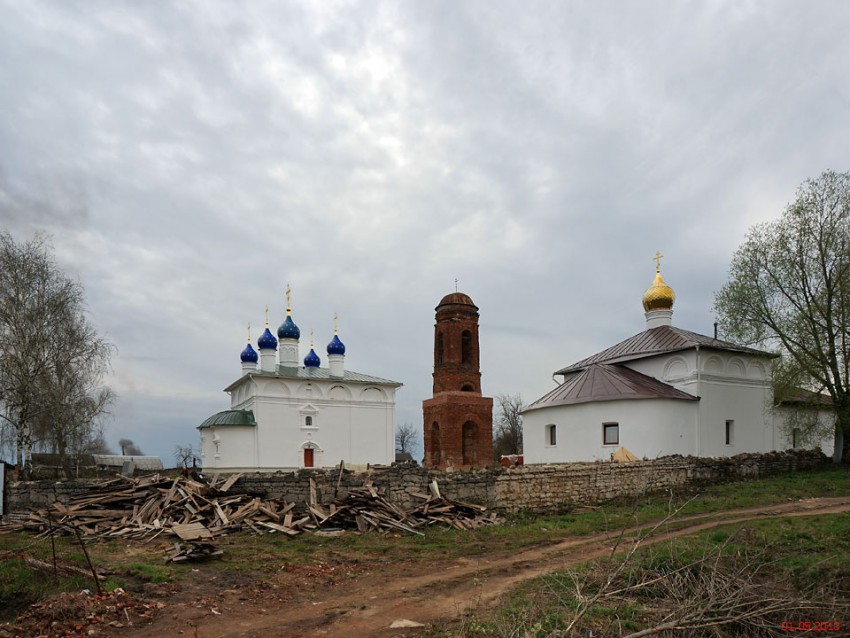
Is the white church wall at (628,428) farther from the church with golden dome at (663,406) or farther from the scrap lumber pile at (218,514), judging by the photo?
the scrap lumber pile at (218,514)

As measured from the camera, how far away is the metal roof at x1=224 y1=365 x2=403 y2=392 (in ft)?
99.1

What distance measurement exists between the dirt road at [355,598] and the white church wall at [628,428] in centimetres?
954

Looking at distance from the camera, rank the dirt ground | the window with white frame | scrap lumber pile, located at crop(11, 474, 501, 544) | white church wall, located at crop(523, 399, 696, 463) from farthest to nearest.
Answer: the window with white frame
white church wall, located at crop(523, 399, 696, 463)
scrap lumber pile, located at crop(11, 474, 501, 544)
the dirt ground

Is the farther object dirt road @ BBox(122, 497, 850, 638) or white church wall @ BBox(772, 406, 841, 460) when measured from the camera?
white church wall @ BBox(772, 406, 841, 460)

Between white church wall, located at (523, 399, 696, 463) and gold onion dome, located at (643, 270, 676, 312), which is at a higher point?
gold onion dome, located at (643, 270, 676, 312)

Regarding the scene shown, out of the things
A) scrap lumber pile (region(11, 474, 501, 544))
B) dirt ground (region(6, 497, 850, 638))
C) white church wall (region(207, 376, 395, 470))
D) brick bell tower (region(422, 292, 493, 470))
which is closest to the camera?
dirt ground (region(6, 497, 850, 638))

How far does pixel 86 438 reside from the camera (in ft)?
88.2

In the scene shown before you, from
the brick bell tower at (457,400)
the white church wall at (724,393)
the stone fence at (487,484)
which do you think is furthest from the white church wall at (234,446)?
the white church wall at (724,393)

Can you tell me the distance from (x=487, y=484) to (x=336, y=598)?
24.1ft

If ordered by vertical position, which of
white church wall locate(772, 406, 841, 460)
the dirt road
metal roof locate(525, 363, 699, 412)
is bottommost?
the dirt road

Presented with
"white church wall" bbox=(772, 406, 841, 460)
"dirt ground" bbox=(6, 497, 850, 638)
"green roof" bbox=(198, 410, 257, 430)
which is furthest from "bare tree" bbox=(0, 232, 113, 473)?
"white church wall" bbox=(772, 406, 841, 460)

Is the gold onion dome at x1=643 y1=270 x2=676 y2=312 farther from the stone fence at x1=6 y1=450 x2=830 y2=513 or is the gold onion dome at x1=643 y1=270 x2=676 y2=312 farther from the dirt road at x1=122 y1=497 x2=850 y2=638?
the dirt road at x1=122 y1=497 x2=850 y2=638

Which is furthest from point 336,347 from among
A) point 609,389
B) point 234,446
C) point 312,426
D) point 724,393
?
point 724,393

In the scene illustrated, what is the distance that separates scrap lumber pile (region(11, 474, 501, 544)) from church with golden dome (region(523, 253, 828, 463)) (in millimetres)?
8233
